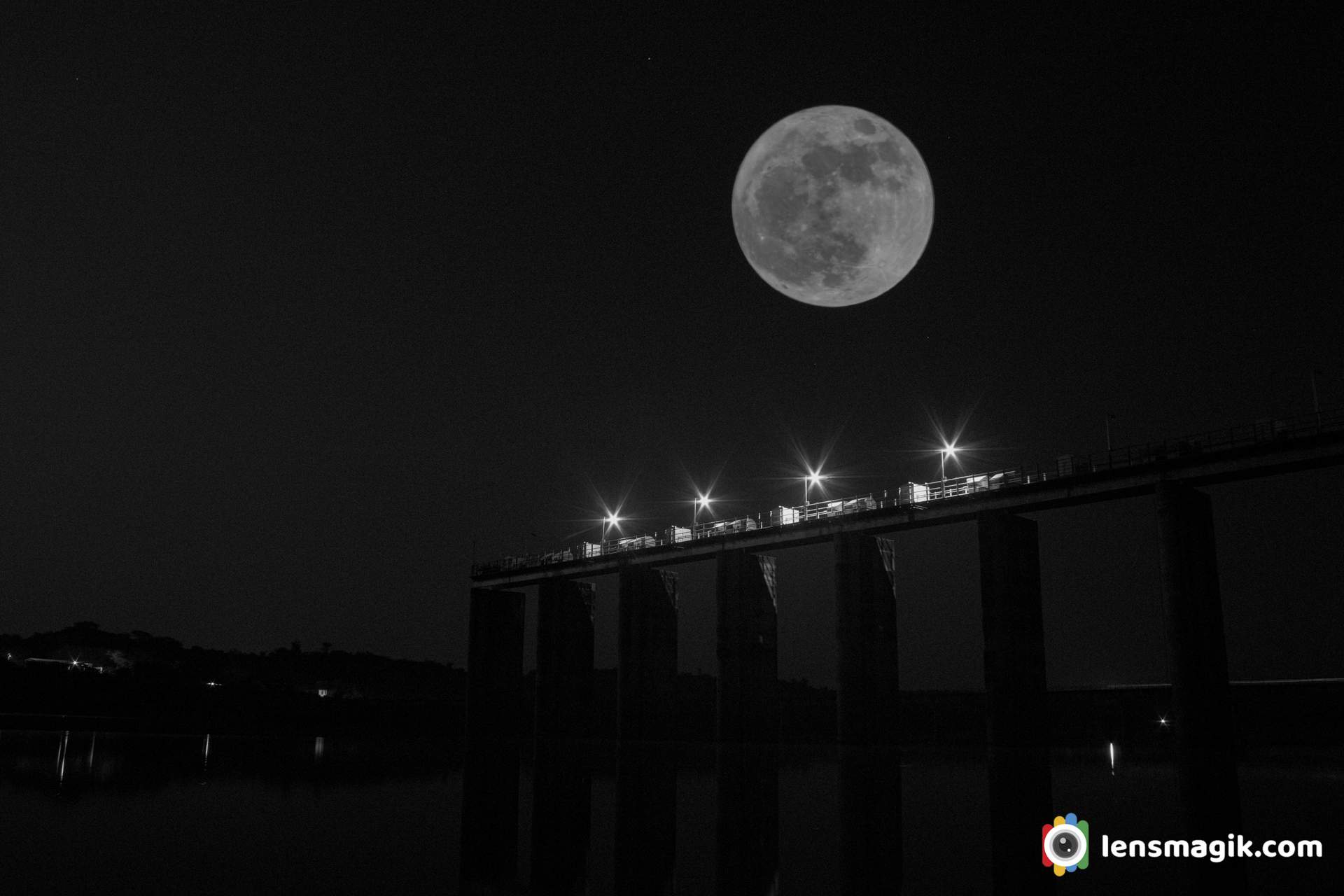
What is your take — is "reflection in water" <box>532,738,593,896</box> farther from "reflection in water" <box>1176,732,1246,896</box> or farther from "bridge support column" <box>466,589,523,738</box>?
"bridge support column" <box>466,589,523,738</box>

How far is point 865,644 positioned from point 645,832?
4722cm

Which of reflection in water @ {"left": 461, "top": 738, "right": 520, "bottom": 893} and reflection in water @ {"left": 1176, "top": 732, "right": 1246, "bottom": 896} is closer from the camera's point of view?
reflection in water @ {"left": 461, "top": 738, "right": 520, "bottom": 893}

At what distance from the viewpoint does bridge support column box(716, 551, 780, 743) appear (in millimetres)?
70688

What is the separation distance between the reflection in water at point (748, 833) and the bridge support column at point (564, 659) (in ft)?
190

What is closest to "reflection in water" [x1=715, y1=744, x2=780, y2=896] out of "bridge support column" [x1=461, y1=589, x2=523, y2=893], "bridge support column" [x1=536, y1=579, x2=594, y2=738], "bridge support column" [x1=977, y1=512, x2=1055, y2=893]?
"bridge support column" [x1=977, y1=512, x2=1055, y2=893]

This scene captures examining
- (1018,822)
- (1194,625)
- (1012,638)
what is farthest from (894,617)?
(1018,822)

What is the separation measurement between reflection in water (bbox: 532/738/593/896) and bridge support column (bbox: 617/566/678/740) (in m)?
46.5

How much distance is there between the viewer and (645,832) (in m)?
17.1

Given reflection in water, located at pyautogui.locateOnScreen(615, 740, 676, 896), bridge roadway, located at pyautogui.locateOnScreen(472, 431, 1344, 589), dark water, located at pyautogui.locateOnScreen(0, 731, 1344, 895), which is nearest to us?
dark water, located at pyautogui.locateOnScreen(0, 731, 1344, 895)

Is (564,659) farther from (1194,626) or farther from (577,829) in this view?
(577,829)

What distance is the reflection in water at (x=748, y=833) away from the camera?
40.0 feet

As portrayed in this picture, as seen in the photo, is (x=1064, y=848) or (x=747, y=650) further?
(x=747, y=650)

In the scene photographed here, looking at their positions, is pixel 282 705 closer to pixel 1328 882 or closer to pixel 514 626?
pixel 514 626

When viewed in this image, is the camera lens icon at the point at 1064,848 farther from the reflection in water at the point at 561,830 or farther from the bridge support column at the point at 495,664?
the bridge support column at the point at 495,664
